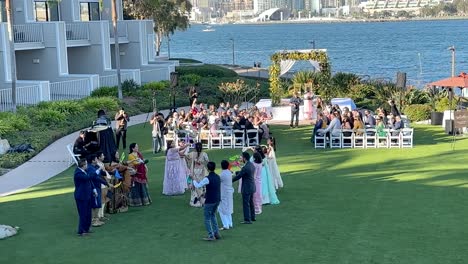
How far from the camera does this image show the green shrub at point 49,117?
28625 millimetres

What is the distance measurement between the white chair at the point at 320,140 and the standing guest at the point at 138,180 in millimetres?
8877

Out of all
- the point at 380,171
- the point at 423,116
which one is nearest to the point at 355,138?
the point at 380,171

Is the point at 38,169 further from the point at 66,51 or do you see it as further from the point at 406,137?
the point at 66,51

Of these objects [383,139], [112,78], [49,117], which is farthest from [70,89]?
[383,139]

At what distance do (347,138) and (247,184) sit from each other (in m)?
10.4

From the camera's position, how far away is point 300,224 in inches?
570

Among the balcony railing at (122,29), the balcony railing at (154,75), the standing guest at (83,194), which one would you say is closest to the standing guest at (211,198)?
the standing guest at (83,194)

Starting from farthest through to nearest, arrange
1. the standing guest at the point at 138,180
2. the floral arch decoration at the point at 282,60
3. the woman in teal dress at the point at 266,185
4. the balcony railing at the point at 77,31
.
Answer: the balcony railing at the point at 77,31
the floral arch decoration at the point at 282,60
the standing guest at the point at 138,180
the woman in teal dress at the point at 266,185

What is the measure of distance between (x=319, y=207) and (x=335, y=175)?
12.5 ft

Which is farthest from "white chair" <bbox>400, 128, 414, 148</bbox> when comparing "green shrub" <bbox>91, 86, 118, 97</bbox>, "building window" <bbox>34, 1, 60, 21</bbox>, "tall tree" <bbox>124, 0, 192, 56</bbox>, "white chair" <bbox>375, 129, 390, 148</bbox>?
"tall tree" <bbox>124, 0, 192, 56</bbox>

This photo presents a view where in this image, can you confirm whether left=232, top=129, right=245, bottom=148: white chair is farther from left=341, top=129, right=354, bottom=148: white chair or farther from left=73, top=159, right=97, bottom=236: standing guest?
left=73, top=159, right=97, bottom=236: standing guest

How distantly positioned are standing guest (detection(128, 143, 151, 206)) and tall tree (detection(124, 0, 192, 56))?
50405 millimetres

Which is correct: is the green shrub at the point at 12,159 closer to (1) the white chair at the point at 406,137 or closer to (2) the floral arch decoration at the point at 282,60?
(1) the white chair at the point at 406,137

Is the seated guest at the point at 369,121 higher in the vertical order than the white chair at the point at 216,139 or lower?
higher
